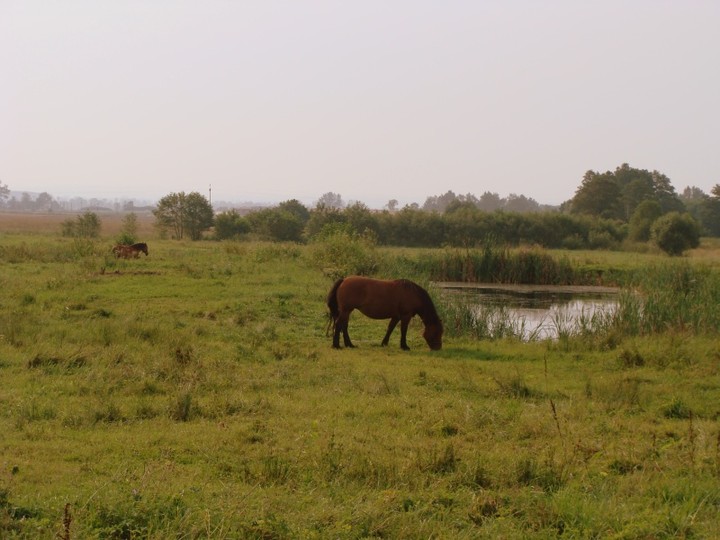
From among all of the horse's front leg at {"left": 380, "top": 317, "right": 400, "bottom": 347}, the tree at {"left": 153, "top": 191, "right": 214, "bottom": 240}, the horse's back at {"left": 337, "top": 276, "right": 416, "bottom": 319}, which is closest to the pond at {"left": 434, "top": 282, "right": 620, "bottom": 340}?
the horse's front leg at {"left": 380, "top": 317, "right": 400, "bottom": 347}

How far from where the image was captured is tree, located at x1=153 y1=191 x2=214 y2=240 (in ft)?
177

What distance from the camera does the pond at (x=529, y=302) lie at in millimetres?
17178

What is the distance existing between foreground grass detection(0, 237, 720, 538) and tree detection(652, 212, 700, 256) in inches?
1469

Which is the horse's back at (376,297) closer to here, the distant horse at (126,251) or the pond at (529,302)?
the pond at (529,302)

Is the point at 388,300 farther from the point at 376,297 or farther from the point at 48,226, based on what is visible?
the point at 48,226

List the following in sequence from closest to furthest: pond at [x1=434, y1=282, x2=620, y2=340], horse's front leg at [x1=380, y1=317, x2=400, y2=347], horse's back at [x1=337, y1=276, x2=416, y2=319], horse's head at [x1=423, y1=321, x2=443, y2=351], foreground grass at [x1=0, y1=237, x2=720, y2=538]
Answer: foreground grass at [x1=0, y1=237, x2=720, y2=538] → horse's head at [x1=423, y1=321, x2=443, y2=351] → horse's back at [x1=337, y1=276, x2=416, y2=319] → horse's front leg at [x1=380, y1=317, x2=400, y2=347] → pond at [x1=434, y1=282, x2=620, y2=340]

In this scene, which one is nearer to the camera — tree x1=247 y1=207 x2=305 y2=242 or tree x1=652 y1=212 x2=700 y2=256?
tree x1=652 y1=212 x2=700 y2=256

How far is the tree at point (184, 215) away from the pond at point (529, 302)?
29719 millimetres

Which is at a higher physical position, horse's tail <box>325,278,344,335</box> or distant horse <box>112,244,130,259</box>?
distant horse <box>112,244,130,259</box>

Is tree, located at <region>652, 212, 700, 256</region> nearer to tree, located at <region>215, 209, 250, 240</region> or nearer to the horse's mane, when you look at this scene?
tree, located at <region>215, 209, 250, 240</region>

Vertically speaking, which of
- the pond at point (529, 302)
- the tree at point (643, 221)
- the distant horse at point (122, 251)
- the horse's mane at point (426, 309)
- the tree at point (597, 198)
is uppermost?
the tree at point (597, 198)

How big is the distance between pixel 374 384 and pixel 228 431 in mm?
2705

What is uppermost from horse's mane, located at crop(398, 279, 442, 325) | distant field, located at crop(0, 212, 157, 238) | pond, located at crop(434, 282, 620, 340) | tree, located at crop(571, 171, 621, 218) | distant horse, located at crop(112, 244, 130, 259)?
tree, located at crop(571, 171, 621, 218)

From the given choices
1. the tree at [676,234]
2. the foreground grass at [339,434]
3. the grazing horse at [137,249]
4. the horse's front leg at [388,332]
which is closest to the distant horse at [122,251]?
the grazing horse at [137,249]
